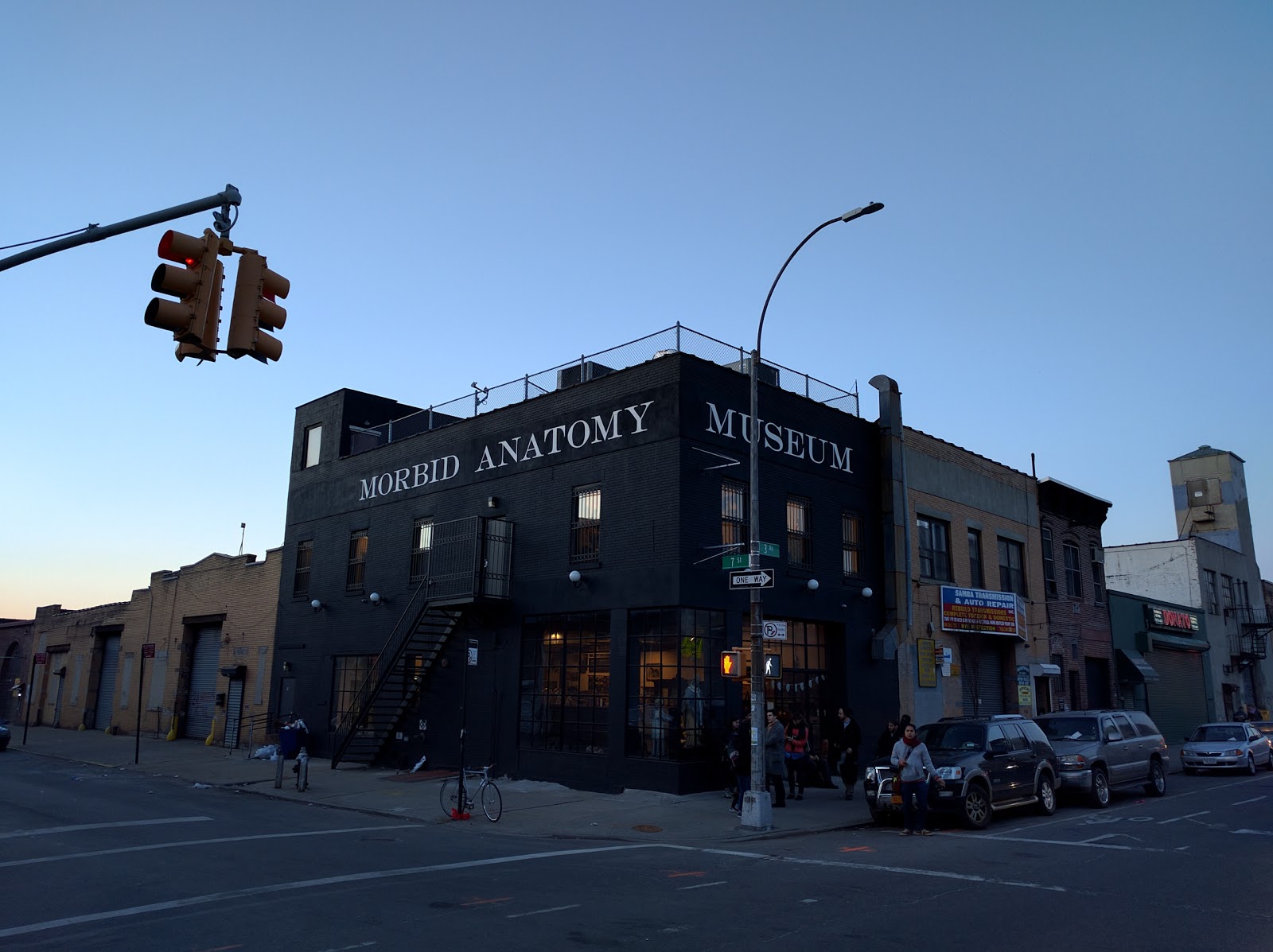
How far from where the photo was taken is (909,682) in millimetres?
26203

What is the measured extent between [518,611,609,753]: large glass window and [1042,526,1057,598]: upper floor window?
63.4 ft

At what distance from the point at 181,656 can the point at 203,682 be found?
5.58ft

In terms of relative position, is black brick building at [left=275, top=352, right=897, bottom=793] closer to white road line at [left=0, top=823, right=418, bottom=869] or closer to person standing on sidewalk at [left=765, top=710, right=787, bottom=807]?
person standing on sidewalk at [left=765, top=710, right=787, bottom=807]

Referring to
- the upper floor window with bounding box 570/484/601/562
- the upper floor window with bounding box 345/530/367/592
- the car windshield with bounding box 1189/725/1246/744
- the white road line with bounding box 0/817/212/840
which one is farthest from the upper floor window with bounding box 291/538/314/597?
the car windshield with bounding box 1189/725/1246/744

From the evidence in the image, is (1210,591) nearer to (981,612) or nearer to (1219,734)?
(1219,734)

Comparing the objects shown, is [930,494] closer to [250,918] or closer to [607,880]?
[607,880]

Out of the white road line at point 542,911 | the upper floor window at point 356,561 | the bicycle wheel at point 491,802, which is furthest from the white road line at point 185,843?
the upper floor window at point 356,561

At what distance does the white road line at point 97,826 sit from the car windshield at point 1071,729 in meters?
16.6

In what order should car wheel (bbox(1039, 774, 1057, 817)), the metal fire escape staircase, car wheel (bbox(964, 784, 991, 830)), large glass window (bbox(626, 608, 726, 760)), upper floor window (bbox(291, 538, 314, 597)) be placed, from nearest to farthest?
car wheel (bbox(964, 784, 991, 830)) → car wheel (bbox(1039, 774, 1057, 817)) → large glass window (bbox(626, 608, 726, 760)) → the metal fire escape staircase → upper floor window (bbox(291, 538, 314, 597))

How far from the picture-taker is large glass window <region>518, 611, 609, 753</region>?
21.7 metres

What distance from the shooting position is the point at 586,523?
22.9 m

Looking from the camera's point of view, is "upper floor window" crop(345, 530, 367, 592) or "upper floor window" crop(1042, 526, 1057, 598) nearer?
"upper floor window" crop(345, 530, 367, 592)

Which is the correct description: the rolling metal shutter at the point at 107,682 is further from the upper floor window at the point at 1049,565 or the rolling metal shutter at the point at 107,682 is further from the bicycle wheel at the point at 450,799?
the upper floor window at the point at 1049,565

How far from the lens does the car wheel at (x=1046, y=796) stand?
17.3 metres
